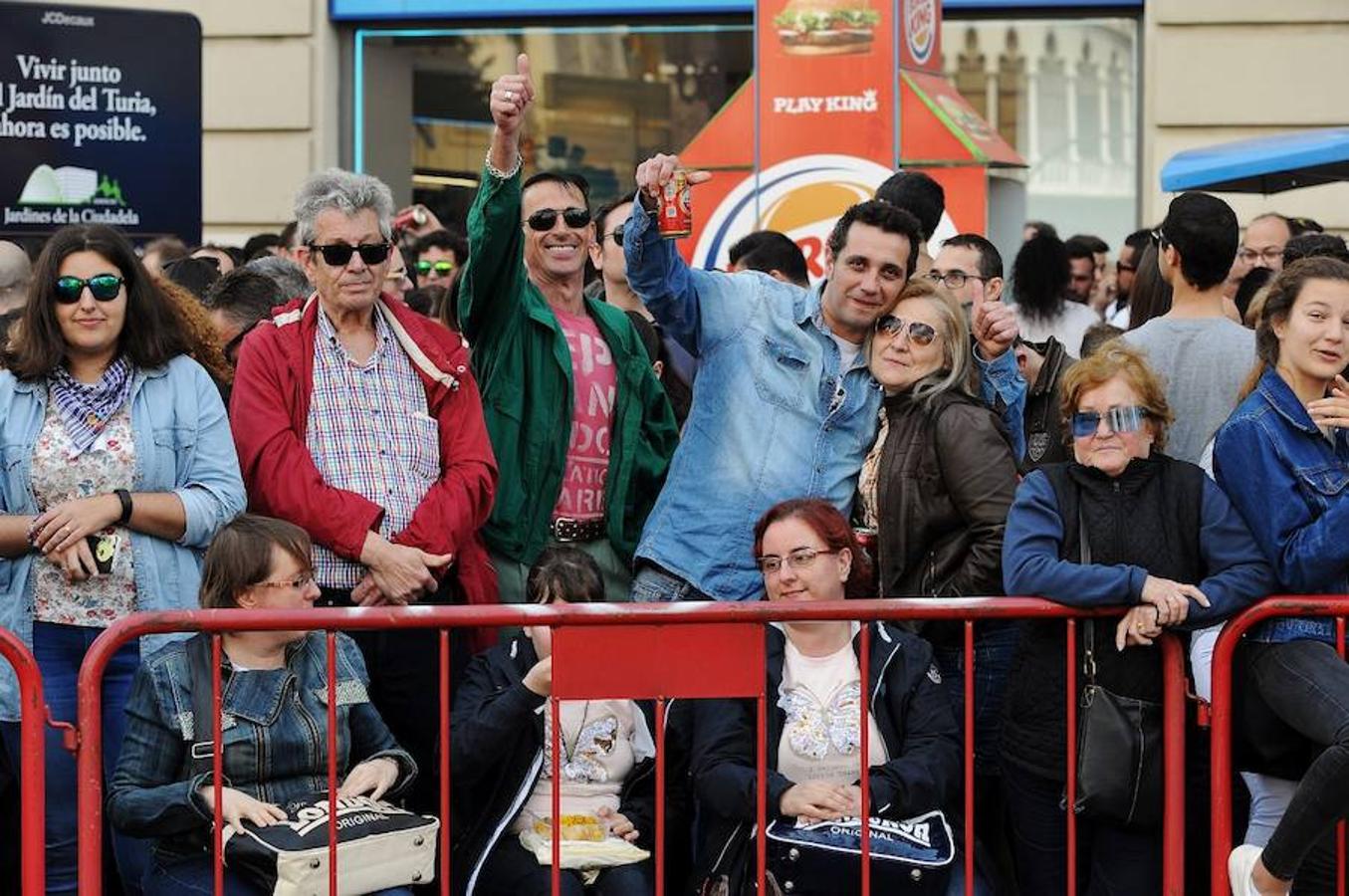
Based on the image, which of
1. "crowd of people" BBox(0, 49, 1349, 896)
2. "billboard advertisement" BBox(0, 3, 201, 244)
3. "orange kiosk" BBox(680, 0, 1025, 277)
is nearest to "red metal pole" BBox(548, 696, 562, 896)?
"crowd of people" BBox(0, 49, 1349, 896)

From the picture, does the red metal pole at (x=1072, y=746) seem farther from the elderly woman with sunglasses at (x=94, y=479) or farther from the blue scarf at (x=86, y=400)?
the blue scarf at (x=86, y=400)

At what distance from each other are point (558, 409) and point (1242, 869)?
2.22m

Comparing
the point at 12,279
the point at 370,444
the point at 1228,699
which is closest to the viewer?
the point at 1228,699

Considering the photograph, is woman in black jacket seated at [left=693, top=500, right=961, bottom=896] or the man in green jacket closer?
woman in black jacket seated at [left=693, top=500, right=961, bottom=896]

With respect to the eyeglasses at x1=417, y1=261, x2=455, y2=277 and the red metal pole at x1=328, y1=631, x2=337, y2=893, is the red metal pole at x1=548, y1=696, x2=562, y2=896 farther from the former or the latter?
the eyeglasses at x1=417, y1=261, x2=455, y2=277

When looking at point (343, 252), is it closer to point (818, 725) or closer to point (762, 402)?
point (762, 402)

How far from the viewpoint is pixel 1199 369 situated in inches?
245

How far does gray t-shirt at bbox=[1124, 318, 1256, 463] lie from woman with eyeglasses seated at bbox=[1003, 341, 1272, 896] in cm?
56

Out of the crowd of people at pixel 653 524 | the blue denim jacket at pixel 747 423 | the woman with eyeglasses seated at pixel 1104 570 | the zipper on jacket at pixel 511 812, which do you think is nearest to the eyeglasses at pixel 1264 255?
the crowd of people at pixel 653 524

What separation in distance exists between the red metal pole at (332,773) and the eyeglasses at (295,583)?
250mm

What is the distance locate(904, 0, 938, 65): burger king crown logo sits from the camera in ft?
31.6

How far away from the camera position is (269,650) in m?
5.46

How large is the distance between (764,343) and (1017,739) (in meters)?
1.27

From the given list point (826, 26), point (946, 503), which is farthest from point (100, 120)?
point (946, 503)
